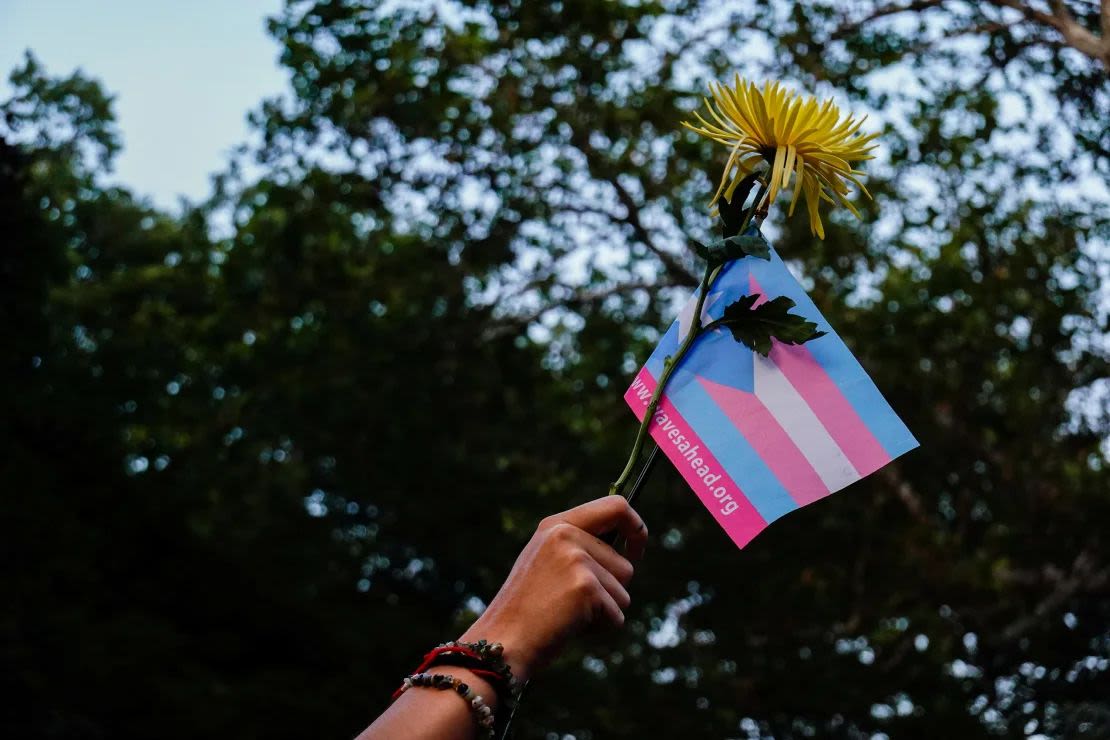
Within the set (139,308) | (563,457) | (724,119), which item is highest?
(139,308)

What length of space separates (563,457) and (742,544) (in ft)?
33.3

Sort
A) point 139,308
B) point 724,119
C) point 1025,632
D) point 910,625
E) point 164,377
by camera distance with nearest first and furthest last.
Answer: point 724,119 → point 1025,632 → point 910,625 → point 164,377 → point 139,308

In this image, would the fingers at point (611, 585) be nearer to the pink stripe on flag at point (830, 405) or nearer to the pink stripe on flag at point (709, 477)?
the pink stripe on flag at point (709, 477)

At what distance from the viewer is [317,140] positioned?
10.2m

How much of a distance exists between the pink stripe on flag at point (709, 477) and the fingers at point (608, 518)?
19 centimetres

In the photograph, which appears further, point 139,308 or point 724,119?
point 139,308

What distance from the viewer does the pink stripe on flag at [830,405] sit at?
1.78 m

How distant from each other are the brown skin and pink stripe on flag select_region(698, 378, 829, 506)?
1.07 ft

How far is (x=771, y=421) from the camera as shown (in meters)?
1.83

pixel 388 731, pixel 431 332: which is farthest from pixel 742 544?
pixel 431 332

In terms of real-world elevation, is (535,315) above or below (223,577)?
below

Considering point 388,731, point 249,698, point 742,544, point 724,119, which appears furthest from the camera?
point 249,698

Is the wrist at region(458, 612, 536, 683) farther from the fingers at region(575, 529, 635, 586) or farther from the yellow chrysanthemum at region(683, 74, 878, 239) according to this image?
the yellow chrysanthemum at region(683, 74, 878, 239)

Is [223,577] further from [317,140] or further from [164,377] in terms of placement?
[317,140]
